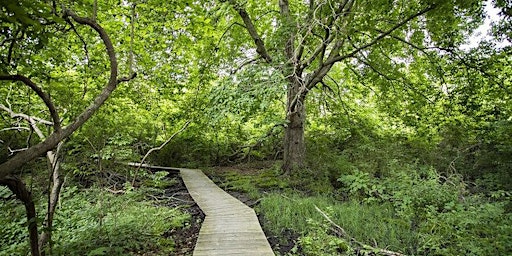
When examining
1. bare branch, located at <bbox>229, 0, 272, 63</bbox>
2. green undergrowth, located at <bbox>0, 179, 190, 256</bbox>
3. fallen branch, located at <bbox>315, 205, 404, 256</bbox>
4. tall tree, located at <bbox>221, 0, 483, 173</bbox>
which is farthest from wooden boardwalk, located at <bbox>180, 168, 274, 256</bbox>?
bare branch, located at <bbox>229, 0, 272, 63</bbox>

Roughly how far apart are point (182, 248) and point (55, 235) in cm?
190

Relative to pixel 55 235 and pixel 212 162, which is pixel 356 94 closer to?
pixel 212 162

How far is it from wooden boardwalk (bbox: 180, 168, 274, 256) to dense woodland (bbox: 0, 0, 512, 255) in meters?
0.35

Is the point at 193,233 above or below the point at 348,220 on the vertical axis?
below

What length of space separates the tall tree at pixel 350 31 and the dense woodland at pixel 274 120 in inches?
2.2

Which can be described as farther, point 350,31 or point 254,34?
point 254,34

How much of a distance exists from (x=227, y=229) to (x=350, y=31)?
4.27m

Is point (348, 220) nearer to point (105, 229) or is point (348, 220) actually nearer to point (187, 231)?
point (187, 231)

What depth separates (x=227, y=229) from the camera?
173 inches

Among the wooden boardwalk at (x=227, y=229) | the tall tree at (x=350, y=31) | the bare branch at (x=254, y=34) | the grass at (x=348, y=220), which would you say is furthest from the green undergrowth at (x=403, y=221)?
the bare branch at (x=254, y=34)

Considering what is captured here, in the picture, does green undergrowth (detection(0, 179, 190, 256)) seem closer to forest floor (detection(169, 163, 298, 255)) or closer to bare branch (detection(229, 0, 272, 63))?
forest floor (detection(169, 163, 298, 255))

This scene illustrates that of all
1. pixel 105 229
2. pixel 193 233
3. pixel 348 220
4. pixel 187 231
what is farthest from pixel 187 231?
pixel 348 220

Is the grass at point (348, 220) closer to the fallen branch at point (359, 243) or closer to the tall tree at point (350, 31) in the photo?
the fallen branch at point (359, 243)

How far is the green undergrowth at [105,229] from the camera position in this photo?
11.7 feet
